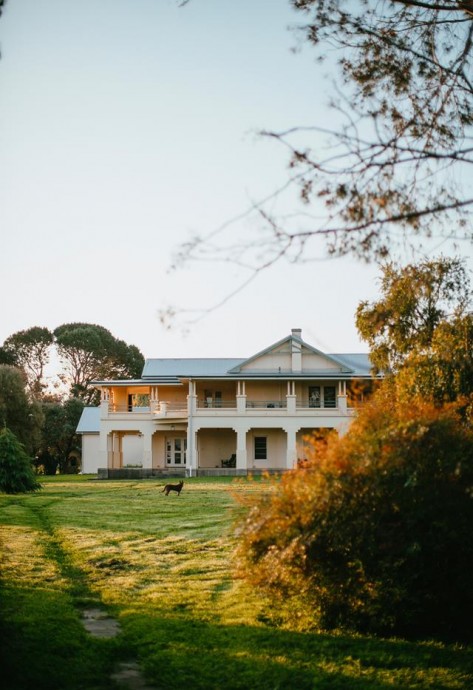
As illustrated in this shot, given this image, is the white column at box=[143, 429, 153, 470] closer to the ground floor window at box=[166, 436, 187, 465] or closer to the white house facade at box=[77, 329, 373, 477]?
the white house facade at box=[77, 329, 373, 477]

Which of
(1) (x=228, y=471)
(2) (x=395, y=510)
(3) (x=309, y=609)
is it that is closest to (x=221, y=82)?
(2) (x=395, y=510)

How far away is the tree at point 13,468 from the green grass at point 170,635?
13931mm

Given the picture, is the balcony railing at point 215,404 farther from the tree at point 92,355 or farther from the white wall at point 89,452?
the tree at point 92,355

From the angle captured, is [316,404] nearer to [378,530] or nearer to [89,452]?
[89,452]

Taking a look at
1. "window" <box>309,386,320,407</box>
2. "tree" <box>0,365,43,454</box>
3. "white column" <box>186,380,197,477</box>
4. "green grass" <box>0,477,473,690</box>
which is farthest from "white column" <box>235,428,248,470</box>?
"green grass" <box>0,477,473,690</box>

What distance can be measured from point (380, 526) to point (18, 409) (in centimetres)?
4003

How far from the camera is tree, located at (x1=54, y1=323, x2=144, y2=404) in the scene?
6650 cm

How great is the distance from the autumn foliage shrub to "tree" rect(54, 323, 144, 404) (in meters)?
59.8

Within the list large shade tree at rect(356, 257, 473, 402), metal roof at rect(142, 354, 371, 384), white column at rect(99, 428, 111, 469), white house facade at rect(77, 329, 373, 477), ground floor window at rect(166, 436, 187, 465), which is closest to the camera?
large shade tree at rect(356, 257, 473, 402)

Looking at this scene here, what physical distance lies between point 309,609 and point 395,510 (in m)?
1.80

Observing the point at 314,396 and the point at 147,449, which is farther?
the point at 314,396

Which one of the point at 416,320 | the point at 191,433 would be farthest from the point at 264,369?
the point at 416,320

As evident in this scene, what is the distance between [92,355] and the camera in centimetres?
6700

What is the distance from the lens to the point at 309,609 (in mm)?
7969
